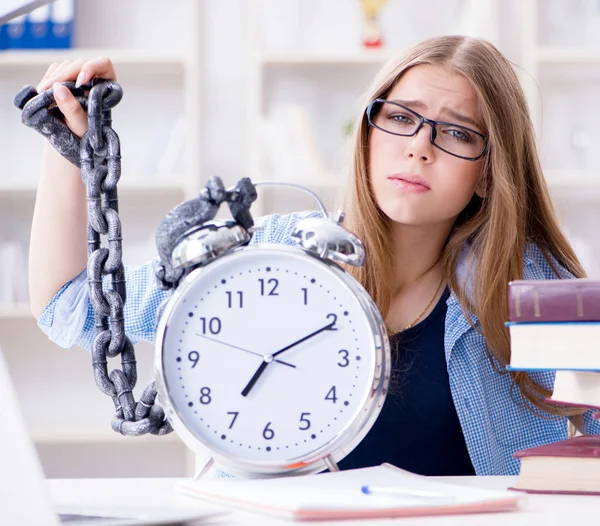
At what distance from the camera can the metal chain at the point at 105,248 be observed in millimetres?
968

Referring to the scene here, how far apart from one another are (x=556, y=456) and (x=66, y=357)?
2835 mm

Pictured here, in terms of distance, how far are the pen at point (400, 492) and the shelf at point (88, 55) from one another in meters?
2.54

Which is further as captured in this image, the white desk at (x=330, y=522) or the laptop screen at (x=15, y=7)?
the laptop screen at (x=15, y=7)

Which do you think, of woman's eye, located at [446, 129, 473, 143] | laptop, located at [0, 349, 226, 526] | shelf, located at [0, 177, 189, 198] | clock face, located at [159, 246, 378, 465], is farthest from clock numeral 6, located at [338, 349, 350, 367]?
shelf, located at [0, 177, 189, 198]

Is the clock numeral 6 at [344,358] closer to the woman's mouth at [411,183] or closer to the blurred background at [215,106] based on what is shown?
the woman's mouth at [411,183]

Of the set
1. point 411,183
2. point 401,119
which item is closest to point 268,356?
point 411,183

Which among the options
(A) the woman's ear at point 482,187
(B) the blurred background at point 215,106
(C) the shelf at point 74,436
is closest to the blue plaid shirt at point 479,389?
(A) the woman's ear at point 482,187

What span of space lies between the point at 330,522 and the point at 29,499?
250 millimetres

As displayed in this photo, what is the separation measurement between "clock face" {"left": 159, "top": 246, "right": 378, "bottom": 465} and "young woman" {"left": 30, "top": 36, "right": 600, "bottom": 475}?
449mm

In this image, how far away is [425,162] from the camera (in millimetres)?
1365

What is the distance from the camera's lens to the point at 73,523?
2.31ft

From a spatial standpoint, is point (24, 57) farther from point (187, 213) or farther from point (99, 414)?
point (187, 213)

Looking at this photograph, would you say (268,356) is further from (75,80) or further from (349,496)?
(75,80)

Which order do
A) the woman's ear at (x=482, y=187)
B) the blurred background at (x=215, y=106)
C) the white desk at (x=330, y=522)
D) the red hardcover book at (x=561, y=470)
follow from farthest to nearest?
1. the blurred background at (x=215, y=106)
2. the woman's ear at (x=482, y=187)
3. the red hardcover book at (x=561, y=470)
4. the white desk at (x=330, y=522)
